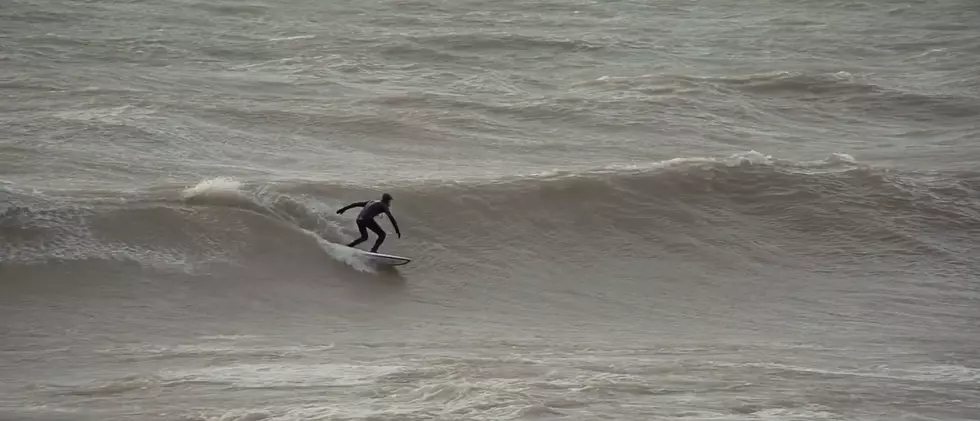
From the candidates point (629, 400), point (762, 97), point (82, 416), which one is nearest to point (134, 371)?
point (82, 416)

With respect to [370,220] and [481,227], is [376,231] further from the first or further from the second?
[481,227]

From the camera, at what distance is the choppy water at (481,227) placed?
10117mm

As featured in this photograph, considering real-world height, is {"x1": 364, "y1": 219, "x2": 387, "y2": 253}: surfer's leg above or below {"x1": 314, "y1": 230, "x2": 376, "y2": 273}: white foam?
above

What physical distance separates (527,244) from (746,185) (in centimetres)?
363

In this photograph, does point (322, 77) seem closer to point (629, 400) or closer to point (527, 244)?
point (527, 244)

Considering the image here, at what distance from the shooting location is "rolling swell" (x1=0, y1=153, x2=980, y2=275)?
45.3ft

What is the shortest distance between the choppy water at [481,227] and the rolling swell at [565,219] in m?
0.04

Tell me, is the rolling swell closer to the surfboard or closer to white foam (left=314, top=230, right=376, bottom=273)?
white foam (left=314, top=230, right=376, bottom=273)

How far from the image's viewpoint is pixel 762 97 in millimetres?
22594

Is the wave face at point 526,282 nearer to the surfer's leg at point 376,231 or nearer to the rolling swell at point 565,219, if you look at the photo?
the rolling swell at point 565,219

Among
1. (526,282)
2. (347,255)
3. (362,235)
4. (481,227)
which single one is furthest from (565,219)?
(347,255)

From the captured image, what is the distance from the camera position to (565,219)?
15.6m

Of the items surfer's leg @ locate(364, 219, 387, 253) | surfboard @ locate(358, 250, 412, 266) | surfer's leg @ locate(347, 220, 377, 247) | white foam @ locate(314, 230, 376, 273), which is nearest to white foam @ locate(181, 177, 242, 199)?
white foam @ locate(314, 230, 376, 273)

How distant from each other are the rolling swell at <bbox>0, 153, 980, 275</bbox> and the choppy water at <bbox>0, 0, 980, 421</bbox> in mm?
43
